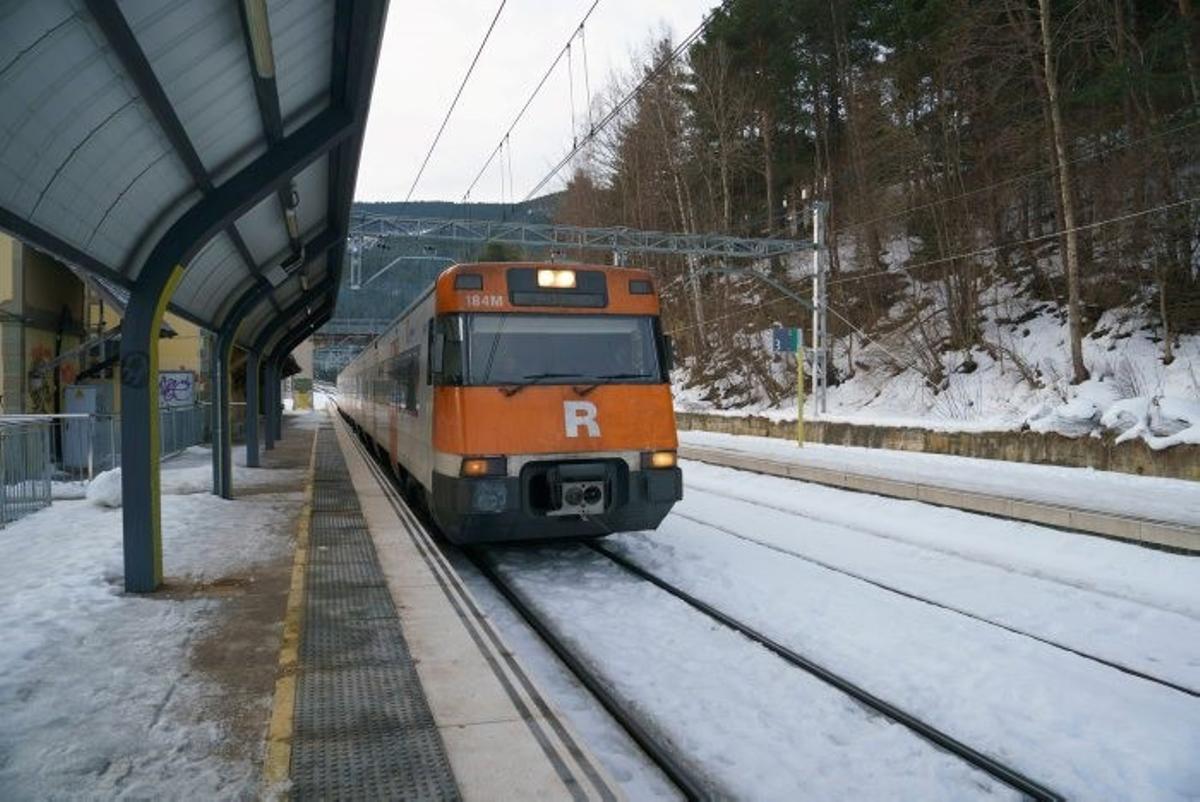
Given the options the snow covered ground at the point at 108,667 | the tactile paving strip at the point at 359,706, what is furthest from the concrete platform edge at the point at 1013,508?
the snow covered ground at the point at 108,667

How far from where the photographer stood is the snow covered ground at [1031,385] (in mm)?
14703

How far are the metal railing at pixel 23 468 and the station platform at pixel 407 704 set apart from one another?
17.8 ft

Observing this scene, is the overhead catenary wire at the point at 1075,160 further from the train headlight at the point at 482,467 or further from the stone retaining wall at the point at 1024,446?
the train headlight at the point at 482,467

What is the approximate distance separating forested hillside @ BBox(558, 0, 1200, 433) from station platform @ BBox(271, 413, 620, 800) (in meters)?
13.2

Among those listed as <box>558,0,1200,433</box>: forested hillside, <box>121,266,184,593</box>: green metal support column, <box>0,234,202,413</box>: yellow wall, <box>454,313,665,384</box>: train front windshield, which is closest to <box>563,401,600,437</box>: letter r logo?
<box>454,313,665,384</box>: train front windshield

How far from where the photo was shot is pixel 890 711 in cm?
496

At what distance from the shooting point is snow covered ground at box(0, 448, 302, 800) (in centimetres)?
388

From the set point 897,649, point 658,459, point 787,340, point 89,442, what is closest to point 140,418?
point 658,459

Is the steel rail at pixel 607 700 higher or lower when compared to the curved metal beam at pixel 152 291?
lower

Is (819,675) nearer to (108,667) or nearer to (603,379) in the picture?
(603,379)

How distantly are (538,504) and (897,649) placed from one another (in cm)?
353

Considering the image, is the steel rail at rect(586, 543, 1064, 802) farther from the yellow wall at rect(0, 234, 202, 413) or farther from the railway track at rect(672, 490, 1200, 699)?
the yellow wall at rect(0, 234, 202, 413)

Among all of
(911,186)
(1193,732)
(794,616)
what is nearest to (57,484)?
(794,616)

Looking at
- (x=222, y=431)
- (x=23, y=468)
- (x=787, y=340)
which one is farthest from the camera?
(x=787, y=340)
